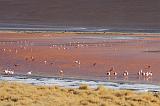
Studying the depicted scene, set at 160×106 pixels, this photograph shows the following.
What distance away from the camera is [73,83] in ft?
49.5

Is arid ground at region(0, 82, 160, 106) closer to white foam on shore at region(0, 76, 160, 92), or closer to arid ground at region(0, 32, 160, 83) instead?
white foam on shore at region(0, 76, 160, 92)

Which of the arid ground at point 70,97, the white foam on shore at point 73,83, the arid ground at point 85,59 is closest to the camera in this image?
the arid ground at point 70,97

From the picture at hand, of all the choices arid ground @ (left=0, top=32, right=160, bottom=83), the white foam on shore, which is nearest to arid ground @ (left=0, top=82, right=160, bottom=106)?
the white foam on shore

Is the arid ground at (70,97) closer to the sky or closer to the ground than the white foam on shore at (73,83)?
closer to the ground

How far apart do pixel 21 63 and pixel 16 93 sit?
8.19 meters

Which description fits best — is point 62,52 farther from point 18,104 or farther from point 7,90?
point 18,104

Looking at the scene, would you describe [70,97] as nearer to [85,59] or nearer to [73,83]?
[73,83]

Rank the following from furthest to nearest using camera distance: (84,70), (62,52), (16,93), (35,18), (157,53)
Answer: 1. (35,18)
2. (62,52)
3. (157,53)
4. (84,70)
5. (16,93)

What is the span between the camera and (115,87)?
14.1m

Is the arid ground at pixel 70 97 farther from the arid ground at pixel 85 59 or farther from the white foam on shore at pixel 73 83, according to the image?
the arid ground at pixel 85 59

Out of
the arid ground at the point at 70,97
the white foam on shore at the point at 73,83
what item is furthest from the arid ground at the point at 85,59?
the arid ground at the point at 70,97

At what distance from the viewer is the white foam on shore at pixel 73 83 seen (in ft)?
46.1

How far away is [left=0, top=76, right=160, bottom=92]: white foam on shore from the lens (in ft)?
46.1

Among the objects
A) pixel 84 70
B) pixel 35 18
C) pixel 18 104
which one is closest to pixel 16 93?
pixel 18 104
